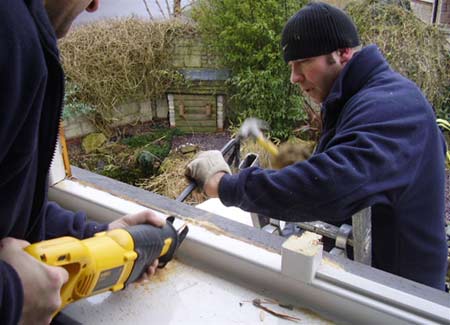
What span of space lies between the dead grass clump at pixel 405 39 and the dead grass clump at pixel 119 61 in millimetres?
2069

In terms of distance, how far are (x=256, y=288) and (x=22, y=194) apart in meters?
0.42

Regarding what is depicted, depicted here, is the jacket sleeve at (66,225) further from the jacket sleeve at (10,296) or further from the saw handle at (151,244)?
the jacket sleeve at (10,296)

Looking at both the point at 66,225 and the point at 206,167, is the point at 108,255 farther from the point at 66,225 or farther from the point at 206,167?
the point at 206,167

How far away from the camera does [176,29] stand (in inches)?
183

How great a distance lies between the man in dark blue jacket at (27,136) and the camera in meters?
0.36

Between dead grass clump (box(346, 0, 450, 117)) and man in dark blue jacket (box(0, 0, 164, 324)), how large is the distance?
377 cm

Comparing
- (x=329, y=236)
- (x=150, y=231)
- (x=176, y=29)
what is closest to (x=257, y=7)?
(x=176, y=29)

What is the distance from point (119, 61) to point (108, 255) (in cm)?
403

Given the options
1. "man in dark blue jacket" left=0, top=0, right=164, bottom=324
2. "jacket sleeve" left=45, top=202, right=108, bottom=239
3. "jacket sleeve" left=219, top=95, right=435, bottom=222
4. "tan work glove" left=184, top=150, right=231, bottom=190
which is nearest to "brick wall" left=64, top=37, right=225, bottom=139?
"tan work glove" left=184, top=150, right=231, bottom=190

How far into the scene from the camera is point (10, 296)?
420 mm

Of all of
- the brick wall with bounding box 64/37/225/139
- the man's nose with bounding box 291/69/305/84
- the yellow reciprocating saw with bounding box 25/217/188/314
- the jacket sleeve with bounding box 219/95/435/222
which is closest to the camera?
the yellow reciprocating saw with bounding box 25/217/188/314

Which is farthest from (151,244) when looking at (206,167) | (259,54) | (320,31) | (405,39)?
(405,39)

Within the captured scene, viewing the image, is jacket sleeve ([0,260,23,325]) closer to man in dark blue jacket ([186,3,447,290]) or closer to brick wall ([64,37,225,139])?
man in dark blue jacket ([186,3,447,290])

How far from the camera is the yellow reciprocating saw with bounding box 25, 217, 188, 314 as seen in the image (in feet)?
1.74
